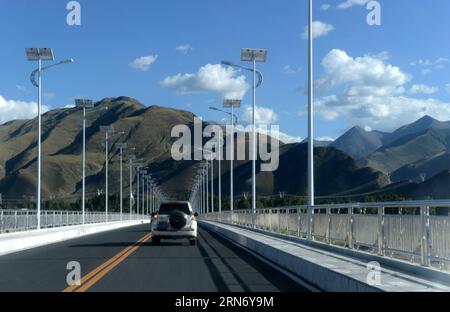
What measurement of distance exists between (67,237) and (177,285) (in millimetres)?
28285

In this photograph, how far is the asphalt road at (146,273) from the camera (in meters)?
13.7

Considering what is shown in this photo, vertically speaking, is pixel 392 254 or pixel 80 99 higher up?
pixel 80 99

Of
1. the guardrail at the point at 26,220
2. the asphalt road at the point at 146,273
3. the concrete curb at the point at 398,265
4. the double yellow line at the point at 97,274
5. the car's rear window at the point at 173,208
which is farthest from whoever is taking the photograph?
the guardrail at the point at 26,220

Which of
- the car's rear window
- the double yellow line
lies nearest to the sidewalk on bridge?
the double yellow line

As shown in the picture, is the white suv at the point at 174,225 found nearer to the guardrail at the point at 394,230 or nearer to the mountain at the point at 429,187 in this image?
the guardrail at the point at 394,230

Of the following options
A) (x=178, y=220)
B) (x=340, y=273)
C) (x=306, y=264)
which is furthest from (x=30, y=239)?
(x=340, y=273)

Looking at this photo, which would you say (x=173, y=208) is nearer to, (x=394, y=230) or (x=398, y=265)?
(x=394, y=230)

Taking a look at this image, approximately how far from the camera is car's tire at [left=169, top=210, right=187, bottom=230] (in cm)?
2969

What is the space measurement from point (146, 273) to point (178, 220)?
1295cm

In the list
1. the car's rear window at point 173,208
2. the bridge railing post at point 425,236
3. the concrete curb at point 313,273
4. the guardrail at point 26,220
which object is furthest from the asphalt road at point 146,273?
the guardrail at point 26,220

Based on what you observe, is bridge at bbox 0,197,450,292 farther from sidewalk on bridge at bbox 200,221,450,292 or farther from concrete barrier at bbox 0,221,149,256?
concrete barrier at bbox 0,221,149,256

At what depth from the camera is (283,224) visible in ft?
102
